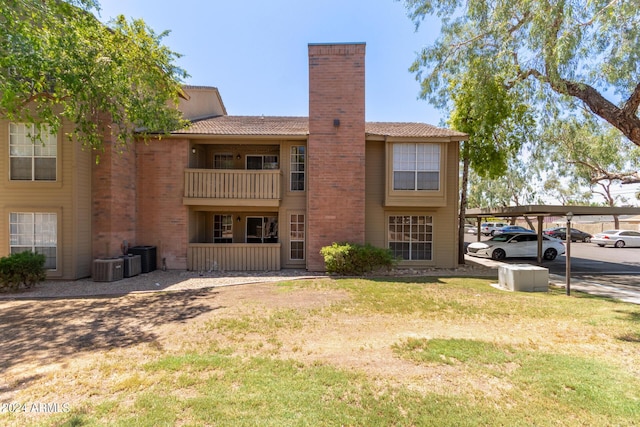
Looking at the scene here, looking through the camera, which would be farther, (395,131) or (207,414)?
(395,131)

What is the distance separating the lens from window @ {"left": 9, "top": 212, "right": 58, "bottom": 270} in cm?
960

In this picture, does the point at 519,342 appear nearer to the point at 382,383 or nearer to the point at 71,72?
the point at 382,383

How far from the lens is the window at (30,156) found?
9516 mm

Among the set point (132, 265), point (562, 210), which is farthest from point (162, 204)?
point (562, 210)

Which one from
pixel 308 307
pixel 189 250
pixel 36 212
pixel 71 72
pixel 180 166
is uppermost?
pixel 71 72

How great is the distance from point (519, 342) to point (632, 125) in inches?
279

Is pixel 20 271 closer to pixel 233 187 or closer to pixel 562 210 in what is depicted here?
pixel 233 187

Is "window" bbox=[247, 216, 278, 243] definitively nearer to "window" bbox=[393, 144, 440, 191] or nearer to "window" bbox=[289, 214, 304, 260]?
"window" bbox=[289, 214, 304, 260]

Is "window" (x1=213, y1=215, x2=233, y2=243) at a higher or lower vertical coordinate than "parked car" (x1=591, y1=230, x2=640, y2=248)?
higher

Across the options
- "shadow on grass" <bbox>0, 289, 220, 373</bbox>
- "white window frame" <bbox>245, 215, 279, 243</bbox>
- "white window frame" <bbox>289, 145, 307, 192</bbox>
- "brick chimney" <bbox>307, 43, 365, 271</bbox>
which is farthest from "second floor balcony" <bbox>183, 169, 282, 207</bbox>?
"shadow on grass" <bbox>0, 289, 220, 373</bbox>

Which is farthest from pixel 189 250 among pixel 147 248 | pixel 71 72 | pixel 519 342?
pixel 519 342

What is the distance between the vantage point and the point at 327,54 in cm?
1182

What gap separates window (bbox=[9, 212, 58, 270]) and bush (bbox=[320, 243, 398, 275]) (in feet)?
30.2

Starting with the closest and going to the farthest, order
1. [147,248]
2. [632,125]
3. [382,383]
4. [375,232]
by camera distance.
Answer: [382,383] → [632,125] → [147,248] → [375,232]
